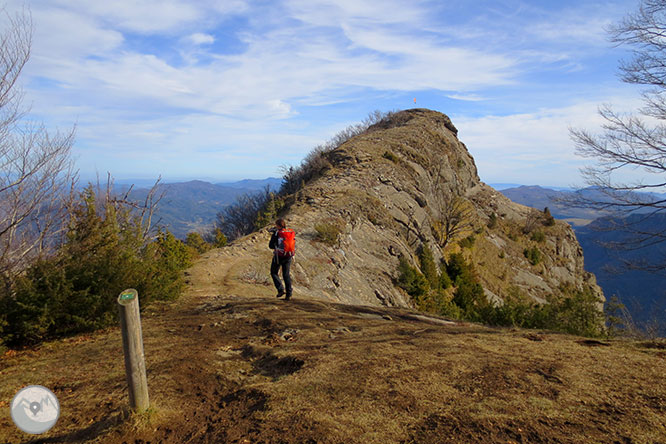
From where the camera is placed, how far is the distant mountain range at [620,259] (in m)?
9.69

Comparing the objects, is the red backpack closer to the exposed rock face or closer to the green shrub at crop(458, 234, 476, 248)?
the exposed rock face

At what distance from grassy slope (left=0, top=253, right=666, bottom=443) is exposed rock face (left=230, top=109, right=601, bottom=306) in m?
6.29

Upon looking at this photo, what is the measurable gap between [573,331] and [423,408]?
925cm

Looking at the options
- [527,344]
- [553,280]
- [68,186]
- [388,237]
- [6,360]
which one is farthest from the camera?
[553,280]

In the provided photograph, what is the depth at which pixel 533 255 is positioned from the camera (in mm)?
28750

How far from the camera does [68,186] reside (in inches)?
340

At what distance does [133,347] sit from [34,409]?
32.5 inches

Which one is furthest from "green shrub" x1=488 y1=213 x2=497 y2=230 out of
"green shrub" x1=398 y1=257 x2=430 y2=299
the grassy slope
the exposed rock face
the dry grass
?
the dry grass

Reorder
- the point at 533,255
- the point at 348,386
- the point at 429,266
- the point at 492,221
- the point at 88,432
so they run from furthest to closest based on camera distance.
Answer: the point at 492,221 < the point at 533,255 < the point at 429,266 < the point at 348,386 < the point at 88,432

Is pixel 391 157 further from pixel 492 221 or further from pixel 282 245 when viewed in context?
pixel 282 245

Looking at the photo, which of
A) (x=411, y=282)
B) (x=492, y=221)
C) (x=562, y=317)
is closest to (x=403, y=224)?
(x=411, y=282)

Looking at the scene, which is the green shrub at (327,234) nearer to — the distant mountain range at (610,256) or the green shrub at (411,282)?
the green shrub at (411,282)

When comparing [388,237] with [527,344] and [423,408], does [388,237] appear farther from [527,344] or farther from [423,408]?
[423,408]

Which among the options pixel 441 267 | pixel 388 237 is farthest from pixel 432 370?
pixel 441 267
